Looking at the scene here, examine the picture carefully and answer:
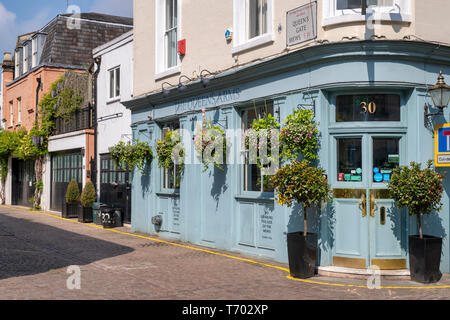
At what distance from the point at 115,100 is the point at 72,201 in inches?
186

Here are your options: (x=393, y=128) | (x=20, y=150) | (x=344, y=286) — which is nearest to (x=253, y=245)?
(x=344, y=286)

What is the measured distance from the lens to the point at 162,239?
14273mm

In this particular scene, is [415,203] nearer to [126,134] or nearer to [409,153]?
[409,153]

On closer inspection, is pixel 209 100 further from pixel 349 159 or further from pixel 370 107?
pixel 370 107

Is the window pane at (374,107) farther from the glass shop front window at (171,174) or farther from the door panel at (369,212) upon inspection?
the glass shop front window at (171,174)

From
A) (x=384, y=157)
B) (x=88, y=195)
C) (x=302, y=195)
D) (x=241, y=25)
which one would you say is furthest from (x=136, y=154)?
(x=384, y=157)

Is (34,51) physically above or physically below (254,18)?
above

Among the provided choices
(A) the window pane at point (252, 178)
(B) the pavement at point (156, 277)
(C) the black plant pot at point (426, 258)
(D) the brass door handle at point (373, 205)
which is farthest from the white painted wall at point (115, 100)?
(C) the black plant pot at point (426, 258)

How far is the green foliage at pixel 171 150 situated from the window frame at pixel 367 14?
5.38 metres

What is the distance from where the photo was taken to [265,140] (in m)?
10.1

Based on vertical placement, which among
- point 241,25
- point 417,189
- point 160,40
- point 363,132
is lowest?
point 417,189

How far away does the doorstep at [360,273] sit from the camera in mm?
8961

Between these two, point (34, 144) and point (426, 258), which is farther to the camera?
point (34, 144)

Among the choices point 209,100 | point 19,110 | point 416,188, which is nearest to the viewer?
point 416,188
